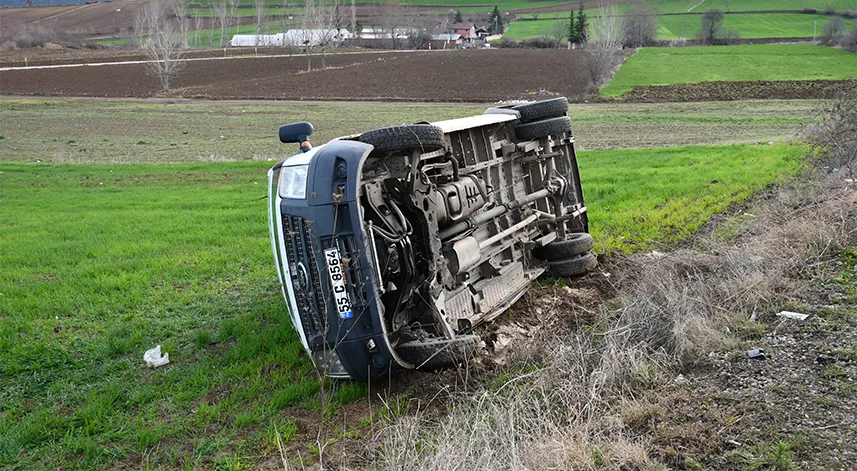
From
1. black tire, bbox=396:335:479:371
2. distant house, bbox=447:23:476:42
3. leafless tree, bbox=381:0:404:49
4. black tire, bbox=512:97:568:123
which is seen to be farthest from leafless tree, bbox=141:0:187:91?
black tire, bbox=396:335:479:371

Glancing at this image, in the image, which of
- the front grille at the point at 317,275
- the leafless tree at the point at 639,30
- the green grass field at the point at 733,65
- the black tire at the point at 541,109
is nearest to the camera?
the front grille at the point at 317,275

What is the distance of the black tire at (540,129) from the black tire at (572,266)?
155 centimetres

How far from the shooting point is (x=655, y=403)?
14.6ft

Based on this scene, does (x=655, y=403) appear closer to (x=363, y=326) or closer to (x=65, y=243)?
(x=363, y=326)

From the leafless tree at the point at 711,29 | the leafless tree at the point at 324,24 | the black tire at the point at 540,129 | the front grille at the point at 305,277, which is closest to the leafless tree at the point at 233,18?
the leafless tree at the point at 324,24

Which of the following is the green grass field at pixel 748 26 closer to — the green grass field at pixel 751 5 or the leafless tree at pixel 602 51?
the green grass field at pixel 751 5

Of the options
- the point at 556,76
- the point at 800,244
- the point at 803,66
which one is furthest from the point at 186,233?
the point at 803,66

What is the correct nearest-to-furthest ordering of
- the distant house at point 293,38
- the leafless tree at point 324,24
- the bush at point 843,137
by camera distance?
the bush at point 843,137
the leafless tree at point 324,24
the distant house at point 293,38

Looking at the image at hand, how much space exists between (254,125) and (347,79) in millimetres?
22668

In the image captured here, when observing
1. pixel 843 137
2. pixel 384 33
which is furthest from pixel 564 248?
pixel 384 33

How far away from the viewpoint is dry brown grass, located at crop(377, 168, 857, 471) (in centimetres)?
386

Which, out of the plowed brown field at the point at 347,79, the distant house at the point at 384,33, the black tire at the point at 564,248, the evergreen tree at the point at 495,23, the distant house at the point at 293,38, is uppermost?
the evergreen tree at the point at 495,23

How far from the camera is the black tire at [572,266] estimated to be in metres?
8.39

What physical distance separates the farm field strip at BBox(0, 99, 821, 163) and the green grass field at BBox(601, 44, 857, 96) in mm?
11451
